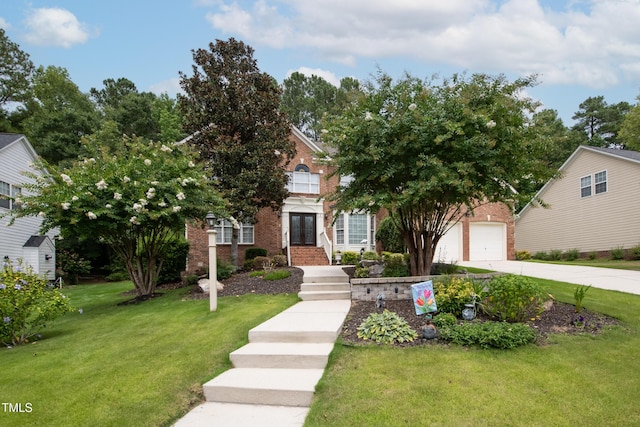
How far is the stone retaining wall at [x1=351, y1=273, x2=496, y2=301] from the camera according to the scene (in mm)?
7336

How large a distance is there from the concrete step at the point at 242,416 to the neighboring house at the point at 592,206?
54.8 feet

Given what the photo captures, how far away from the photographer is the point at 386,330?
521cm

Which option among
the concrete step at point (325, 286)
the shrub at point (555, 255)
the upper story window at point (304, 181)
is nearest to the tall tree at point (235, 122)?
the upper story window at point (304, 181)

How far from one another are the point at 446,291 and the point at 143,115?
27501mm

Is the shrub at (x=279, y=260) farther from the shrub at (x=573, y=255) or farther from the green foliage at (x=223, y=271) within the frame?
the shrub at (x=573, y=255)

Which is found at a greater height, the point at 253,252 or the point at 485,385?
the point at 253,252

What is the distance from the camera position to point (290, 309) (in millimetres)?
7254

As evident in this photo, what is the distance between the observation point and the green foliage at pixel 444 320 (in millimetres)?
5332

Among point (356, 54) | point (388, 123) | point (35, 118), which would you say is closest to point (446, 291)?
point (388, 123)

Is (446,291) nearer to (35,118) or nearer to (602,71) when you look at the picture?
(602,71)

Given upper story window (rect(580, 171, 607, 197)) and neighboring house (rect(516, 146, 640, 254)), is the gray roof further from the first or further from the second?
upper story window (rect(580, 171, 607, 197))

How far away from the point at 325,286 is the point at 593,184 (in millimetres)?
17848

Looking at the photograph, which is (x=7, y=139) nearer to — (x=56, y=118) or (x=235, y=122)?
(x=56, y=118)

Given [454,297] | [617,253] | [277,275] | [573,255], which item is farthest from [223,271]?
[573,255]
